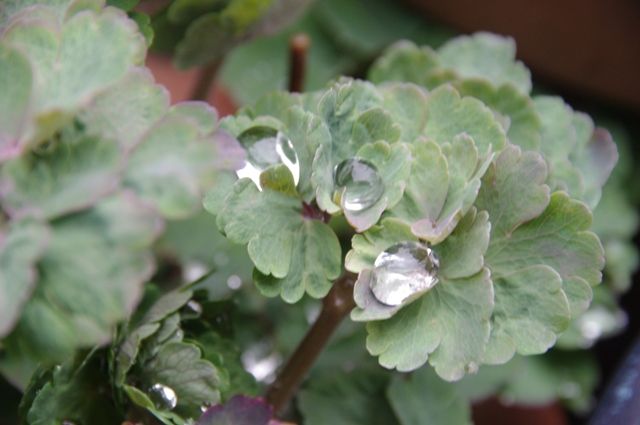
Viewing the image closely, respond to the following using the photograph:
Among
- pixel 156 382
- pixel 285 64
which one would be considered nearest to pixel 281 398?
pixel 156 382

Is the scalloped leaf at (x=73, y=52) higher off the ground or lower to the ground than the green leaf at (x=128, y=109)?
higher

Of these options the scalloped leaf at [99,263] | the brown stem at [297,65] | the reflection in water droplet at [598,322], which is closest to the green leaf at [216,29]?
the brown stem at [297,65]

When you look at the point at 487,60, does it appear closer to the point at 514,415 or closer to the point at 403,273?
the point at 403,273

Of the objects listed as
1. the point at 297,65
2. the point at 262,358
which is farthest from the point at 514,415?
the point at 297,65

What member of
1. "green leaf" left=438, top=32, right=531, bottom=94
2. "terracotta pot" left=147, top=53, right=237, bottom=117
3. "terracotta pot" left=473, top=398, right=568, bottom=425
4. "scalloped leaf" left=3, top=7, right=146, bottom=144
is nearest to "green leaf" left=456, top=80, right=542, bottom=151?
"green leaf" left=438, top=32, right=531, bottom=94

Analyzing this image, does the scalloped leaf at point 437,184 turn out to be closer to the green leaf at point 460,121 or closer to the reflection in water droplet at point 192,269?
the green leaf at point 460,121

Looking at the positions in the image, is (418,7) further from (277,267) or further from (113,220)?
(113,220)
